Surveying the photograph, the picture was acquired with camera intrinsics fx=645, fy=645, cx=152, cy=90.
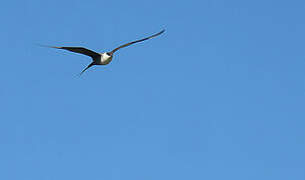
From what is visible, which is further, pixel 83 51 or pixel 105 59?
pixel 105 59

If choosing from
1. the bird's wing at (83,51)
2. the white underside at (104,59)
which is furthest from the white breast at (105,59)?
the bird's wing at (83,51)

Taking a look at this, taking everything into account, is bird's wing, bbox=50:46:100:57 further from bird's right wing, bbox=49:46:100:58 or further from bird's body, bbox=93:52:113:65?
bird's body, bbox=93:52:113:65

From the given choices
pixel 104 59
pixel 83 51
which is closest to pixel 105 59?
pixel 104 59

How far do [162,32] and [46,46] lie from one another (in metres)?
9.40

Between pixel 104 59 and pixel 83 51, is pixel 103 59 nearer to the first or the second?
pixel 104 59

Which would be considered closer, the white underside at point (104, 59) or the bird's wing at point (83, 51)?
the bird's wing at point (83, 51)

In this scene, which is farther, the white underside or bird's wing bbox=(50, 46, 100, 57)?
the white underside

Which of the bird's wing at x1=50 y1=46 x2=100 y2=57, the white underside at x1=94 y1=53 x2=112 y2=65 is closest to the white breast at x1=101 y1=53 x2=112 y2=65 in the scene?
the white underside at x1=94 y1=53 x2=112 y2=65

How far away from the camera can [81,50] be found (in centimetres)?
4266

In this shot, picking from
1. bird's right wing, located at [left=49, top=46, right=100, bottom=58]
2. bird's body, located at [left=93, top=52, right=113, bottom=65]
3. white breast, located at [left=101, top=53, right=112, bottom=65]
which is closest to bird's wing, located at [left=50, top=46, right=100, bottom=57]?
bird's right wing, located at [left=49, top=46, right=100, bottom=58]

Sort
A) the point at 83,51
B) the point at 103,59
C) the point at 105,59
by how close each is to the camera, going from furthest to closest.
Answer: the point at 103,59 → the point at 105,59 → the point at 83,51

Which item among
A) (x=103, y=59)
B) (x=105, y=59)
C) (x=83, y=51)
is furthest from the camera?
(x=103, y=59)

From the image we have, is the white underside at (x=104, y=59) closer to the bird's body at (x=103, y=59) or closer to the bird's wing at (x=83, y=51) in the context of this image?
the bird's body at (x=103, y=59)

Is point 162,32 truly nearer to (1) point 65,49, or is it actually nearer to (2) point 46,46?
(1) point 65,49
